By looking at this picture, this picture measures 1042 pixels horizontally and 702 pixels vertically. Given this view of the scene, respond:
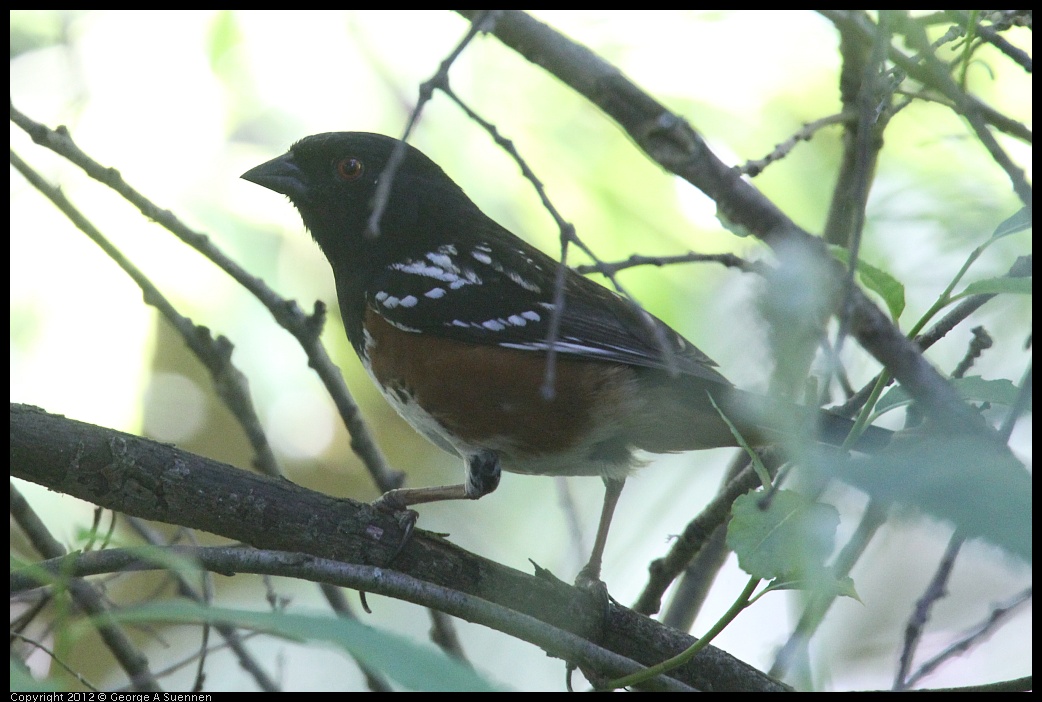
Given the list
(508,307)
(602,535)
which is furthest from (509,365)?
(602,535)

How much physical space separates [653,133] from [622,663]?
0.90 m

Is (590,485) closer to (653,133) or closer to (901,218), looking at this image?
(901,218)

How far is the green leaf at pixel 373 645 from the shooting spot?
2.41ft

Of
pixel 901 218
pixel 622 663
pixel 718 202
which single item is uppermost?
pixel 901 218

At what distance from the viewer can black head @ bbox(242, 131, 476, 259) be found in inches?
114

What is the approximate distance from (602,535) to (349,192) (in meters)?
1.35

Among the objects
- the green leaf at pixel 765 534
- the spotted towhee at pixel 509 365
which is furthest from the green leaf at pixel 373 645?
the spotted towhee at pixel 509 365

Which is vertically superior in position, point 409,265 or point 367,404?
point 367,404

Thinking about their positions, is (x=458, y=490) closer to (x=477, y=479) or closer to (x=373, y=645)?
(x=477, y=479)

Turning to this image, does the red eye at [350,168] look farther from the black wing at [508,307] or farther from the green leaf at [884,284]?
the green leaf at [884,284]

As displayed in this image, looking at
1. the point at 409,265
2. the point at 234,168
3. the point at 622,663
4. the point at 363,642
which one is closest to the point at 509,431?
the point at 409,265

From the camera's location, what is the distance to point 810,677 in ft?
2.68

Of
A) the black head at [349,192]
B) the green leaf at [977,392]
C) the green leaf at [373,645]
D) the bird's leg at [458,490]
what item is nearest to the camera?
the green leaf at [373,645]

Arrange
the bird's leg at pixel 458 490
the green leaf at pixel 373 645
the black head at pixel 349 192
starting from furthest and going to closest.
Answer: the black head at pixel 349 192
the bird's leg at pixel 458 490
the green leaf at pixel 373 645
